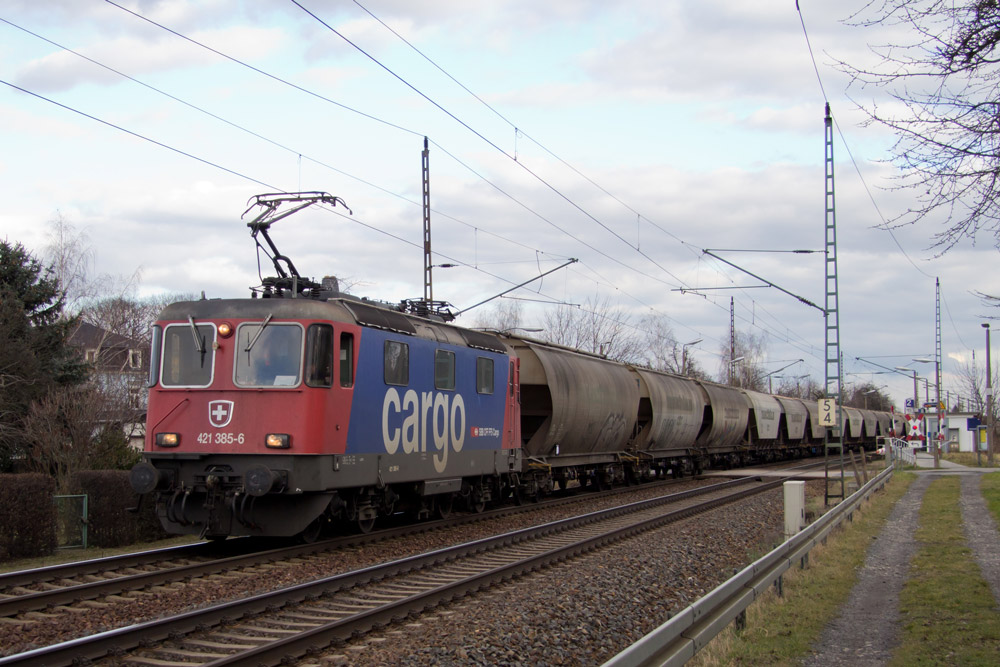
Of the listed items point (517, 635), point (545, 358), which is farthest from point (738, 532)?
point (517, 635)

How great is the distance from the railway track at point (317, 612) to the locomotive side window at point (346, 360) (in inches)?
105

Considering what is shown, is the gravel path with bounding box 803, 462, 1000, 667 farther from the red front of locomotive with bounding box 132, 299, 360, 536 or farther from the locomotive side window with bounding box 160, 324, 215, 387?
the locomotive side window with bounding box 160, 324, 215, 387

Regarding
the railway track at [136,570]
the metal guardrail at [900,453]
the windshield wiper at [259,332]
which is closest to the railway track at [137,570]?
the railway track at [136,570]

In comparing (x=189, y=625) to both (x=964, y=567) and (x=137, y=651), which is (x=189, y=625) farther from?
(x=964, y=567)

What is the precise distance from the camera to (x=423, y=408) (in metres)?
14.6

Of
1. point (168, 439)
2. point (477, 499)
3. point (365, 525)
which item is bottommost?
point (365, 525)

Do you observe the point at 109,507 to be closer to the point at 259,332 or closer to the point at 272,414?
the point at 272,414

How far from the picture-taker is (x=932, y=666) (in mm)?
7176

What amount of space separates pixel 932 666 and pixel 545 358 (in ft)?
44.1

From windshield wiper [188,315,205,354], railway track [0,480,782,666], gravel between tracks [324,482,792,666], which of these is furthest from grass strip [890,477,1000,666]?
windshield wiper [188,315,205,354]

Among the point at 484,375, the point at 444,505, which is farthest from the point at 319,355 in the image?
the point at 444,505

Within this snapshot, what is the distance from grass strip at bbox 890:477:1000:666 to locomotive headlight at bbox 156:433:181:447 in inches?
357

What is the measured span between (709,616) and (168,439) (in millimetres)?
7864

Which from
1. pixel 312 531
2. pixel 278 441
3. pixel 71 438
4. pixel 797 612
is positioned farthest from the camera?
pixel 71 438
